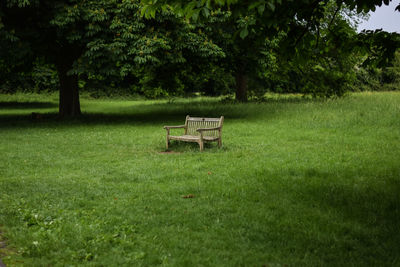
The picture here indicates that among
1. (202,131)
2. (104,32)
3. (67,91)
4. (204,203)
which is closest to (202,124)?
(202,131)

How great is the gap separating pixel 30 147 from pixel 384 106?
16.9m

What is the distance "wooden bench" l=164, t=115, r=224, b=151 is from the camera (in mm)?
11406

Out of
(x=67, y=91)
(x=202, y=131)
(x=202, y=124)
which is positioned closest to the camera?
(x=202, y=131)

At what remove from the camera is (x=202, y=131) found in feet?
37.0

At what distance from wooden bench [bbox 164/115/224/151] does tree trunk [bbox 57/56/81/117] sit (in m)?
11.0

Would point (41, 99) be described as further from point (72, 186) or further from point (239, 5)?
point (239, 5)

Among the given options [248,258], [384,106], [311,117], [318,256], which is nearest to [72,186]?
[248,258]

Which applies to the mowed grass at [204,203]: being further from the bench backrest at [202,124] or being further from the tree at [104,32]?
the tree at [104,32]

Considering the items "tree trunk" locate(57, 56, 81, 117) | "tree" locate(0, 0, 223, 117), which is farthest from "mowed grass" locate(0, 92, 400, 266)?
"tree trunk" locate(57, 56, 81, 117)

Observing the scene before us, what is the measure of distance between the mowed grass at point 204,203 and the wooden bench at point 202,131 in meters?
0.33

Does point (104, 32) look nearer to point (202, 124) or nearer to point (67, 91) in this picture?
point (67, 91)

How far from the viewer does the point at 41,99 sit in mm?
41375

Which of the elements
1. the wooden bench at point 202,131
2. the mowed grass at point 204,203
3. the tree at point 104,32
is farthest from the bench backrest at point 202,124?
the tree at point 104,32

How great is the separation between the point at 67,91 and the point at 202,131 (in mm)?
12510
